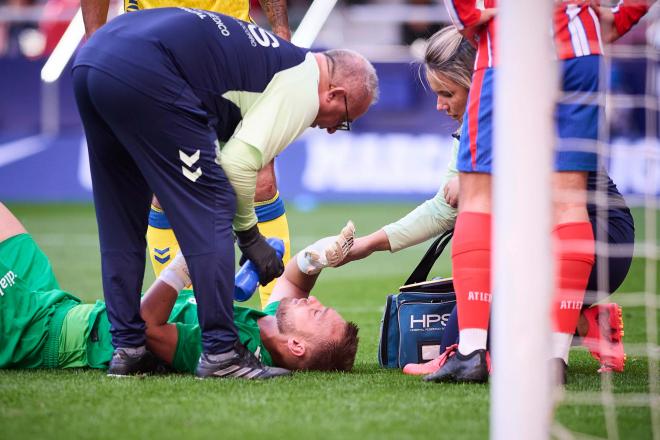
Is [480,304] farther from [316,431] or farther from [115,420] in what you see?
[115,420]

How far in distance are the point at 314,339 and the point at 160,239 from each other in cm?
131

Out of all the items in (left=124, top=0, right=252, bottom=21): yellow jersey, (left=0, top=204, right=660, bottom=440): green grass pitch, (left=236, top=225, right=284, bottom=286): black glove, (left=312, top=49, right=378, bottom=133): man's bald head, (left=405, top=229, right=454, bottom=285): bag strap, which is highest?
(left=124, top=0, right=252, bottom=21): yellow jersey

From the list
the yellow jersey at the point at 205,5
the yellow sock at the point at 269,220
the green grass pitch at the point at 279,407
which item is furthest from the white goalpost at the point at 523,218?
the yellow jersey at the point at 205,5

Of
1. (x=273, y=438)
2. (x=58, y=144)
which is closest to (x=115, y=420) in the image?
(x=273, y=438)

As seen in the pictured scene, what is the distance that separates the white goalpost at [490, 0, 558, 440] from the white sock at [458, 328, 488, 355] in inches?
42.6

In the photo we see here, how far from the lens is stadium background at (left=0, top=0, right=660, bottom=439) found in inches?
119

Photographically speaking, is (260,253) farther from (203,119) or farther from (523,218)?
(523,218)

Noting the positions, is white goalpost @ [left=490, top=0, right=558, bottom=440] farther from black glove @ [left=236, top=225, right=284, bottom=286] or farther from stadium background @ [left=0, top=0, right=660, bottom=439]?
black glove @ [left=236, top=225, right=284, bottom=286]

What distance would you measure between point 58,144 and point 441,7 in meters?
5.79

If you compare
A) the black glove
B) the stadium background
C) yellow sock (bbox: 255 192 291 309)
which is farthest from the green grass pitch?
yellow sock (bbox: 255 192 291 309)

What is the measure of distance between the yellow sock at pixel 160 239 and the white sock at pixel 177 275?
1088 millimetres

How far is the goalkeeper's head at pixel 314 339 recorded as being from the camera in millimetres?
4020

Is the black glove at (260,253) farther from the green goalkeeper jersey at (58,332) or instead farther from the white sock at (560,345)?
the white sock at (560,345)

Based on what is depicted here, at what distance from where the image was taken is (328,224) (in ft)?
34.0
